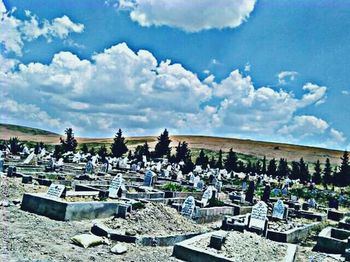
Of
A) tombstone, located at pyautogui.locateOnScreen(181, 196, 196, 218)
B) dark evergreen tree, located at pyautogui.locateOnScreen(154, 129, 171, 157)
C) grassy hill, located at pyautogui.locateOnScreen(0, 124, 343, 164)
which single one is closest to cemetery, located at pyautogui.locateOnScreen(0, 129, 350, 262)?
tombstone, located at pyautogui.locateOnScreen(181, 196, 196, 218)

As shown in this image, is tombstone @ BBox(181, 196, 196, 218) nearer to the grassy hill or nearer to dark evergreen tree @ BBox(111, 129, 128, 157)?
dark evergreen tree @ BBox(111, 129, 128, 157)

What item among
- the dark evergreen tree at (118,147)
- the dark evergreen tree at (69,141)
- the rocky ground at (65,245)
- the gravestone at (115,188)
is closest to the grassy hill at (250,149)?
the dark evergreen tree at (118,147)

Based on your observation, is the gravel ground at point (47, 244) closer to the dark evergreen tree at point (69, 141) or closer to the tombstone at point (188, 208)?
the tombstone at point (188, 208)

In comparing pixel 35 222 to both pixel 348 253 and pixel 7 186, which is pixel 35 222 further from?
pixel 348 253

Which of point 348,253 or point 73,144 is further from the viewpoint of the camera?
point 73,144

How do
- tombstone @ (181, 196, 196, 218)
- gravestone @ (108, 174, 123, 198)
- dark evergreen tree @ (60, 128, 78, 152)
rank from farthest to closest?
dark evergreen tree @ (60, 128, 78, 152) < gravestone @ (108, 174, 123, 198) < tombstone @ (181, 196, 196, 218)

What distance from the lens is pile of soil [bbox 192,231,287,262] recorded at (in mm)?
9578

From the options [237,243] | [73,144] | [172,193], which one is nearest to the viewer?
[237,243]

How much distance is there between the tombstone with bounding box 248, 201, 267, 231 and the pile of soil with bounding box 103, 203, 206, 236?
5.76 feet

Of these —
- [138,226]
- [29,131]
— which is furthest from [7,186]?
[29,131]

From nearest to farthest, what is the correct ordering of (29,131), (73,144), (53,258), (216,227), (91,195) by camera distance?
(53,258)
(91,195)
(216,227)
(73,144)
(29,131)

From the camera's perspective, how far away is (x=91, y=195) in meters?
14.1

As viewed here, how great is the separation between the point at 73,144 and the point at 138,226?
47.6 metres

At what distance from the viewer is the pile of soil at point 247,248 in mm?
9578
